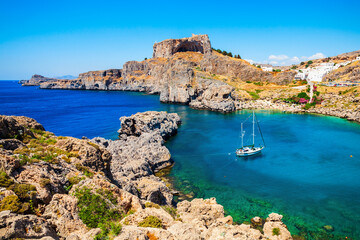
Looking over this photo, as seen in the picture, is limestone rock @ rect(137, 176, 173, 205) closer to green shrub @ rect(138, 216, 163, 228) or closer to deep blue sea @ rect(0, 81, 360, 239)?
deep blue sea @ rect(0, 81, 360, 239)

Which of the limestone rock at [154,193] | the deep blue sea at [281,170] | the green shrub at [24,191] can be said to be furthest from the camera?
the deep blue sea at [281,170]

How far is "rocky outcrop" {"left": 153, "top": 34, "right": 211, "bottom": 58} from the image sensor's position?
544 feet

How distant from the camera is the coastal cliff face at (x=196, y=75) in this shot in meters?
103

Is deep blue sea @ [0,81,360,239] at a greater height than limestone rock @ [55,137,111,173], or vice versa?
limestone rock @ [55,137,111,173]

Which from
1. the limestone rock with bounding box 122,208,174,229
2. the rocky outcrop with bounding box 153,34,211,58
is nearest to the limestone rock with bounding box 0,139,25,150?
the limestone rock with bounding box 122,208,174,229

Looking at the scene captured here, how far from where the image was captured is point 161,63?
597 ft

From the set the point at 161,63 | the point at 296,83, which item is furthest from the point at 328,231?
the point at 161,63

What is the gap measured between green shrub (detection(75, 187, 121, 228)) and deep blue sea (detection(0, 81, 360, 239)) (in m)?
17.3

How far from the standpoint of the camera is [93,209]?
500 inches

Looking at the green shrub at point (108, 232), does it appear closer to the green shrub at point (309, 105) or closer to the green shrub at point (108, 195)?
the green shrub at point (108, 195)

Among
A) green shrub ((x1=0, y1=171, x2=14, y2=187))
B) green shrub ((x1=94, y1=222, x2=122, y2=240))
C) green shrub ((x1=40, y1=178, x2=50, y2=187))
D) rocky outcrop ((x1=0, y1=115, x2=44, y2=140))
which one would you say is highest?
rocky outcrop ((x1=0, y1=115, x2=44, y2=140))

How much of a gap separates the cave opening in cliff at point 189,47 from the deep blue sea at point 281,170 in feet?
386

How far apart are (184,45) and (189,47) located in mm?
4677

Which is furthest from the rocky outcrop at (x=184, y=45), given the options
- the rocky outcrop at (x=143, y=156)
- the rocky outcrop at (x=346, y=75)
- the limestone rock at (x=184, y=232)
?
the limestone rock at (x=184, y=232)
